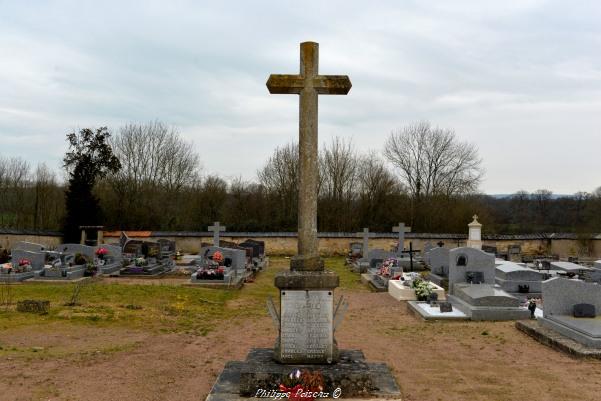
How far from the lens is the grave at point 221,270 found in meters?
17.6

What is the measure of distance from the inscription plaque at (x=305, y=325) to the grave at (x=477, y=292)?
646 centimetres

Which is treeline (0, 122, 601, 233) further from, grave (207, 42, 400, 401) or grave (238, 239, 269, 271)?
grave (207, 42, 400, 401)

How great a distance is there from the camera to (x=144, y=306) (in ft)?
42.9

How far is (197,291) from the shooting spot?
625 inches

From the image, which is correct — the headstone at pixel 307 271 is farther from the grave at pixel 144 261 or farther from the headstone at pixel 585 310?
the grave at pixel 144 261

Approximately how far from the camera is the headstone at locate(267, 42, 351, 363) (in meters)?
6.34

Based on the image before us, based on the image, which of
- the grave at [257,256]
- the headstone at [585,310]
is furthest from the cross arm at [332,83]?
the grave at [257,256]

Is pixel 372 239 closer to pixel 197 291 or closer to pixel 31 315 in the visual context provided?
pixel 197 291

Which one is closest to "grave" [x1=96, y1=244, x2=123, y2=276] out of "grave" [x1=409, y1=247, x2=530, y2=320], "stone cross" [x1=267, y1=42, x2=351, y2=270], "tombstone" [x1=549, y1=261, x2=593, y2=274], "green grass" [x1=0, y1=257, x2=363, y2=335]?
"green grass" [x1=0, y1=257, x2=363, y2=335]

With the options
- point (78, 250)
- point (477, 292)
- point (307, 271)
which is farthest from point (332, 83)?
point (78, 250)

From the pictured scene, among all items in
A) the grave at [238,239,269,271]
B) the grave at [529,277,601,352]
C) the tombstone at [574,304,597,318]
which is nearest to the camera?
the grave at [529,277,601,352]

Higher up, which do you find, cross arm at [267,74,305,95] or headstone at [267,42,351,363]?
cross arm at [267,74,305,95]

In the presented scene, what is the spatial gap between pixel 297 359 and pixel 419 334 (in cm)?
505

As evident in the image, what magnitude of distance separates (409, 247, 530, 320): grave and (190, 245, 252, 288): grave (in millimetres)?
6844
